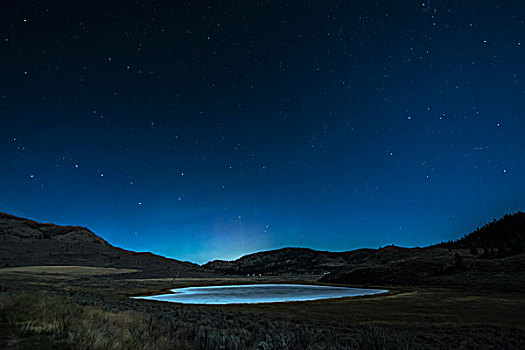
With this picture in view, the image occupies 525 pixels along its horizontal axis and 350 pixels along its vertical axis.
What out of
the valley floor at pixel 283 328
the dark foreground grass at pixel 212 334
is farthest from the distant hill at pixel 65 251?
the dark foreground grass at pixel 212 334

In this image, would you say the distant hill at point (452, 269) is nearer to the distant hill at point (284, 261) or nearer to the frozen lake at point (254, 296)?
the frozen lake at point (254, 296)

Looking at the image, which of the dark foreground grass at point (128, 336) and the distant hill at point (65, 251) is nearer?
the dark foreground grass at point (128, 336)

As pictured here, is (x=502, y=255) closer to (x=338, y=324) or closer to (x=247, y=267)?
(x=338, y=324)

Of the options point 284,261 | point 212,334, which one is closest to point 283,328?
point 212,334

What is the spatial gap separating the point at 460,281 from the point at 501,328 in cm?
2590

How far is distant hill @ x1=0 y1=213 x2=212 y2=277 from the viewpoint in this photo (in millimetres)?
81881

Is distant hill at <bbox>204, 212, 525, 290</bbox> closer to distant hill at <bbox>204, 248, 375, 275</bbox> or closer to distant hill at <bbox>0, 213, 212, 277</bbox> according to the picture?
distant hill at <bbox>0, 213, 212, 277</bbox>

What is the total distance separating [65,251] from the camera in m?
96.9

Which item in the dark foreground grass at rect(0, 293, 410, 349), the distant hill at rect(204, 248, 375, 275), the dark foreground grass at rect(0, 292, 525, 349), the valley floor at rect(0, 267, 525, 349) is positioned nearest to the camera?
the dark foreground grass at rect(0, 293, 410, 349)

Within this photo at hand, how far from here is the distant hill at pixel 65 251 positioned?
8188 cm

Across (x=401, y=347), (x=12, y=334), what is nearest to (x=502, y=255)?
(x=401, y=347)

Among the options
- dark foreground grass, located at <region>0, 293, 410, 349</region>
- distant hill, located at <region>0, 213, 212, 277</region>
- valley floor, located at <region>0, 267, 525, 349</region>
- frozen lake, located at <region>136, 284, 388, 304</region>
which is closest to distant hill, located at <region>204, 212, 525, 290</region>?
frozen lake, located at <region>136, 284, 388, 304</region>

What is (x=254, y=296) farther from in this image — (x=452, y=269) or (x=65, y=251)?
(x=65, y=251)

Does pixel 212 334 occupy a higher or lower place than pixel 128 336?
lower
